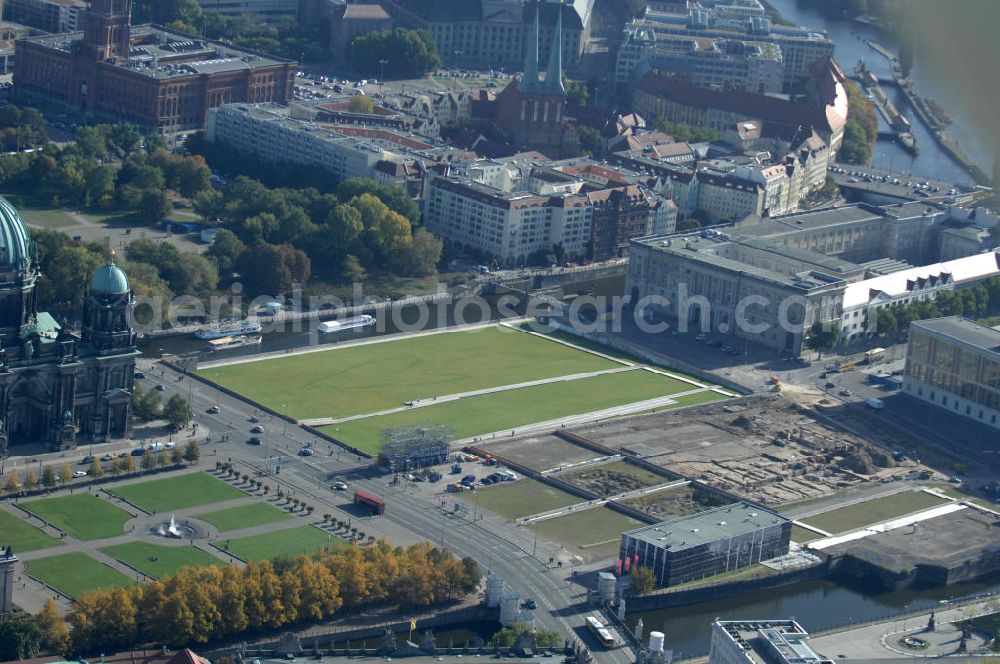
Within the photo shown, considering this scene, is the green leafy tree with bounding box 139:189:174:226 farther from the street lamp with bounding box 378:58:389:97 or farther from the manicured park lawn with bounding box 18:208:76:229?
the street lamp with bounding box 378:58:389:97

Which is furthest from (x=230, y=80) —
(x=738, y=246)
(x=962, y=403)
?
(x=962, y=403)

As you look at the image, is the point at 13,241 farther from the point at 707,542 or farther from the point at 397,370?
the point at 707,542

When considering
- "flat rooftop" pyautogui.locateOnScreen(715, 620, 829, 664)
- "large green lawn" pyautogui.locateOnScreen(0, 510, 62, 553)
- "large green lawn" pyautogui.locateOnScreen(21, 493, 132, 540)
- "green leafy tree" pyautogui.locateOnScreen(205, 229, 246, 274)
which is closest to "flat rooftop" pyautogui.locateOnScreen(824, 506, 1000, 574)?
"flat rooftop" pyautogui.locateOnScreen(715, 620, 829, 664)

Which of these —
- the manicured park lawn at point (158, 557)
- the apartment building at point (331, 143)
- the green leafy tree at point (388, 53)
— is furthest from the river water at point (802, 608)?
the green leafy tree at point (388, 53)

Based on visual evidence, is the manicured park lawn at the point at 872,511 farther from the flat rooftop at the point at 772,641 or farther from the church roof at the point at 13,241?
the church roof at the point at 13,241

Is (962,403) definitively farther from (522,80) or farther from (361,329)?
(522,80)

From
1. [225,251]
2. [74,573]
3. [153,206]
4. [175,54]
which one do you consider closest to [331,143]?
[153,206]
